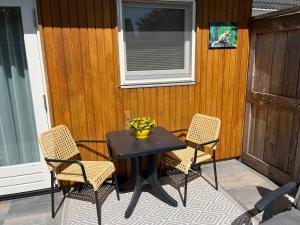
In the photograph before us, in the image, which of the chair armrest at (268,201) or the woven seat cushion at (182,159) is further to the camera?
the woven seat cushion at (182,159)

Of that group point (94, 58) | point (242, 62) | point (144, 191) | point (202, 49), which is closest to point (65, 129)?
point (94, 58)

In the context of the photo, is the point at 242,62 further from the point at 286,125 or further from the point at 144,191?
the point at 144,191

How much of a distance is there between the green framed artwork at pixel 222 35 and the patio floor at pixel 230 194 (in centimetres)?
165

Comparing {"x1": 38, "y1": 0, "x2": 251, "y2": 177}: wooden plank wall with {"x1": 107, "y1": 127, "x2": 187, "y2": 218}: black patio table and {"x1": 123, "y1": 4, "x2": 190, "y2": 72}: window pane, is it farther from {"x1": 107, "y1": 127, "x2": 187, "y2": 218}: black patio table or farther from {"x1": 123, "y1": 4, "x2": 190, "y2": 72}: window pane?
{"x1": 107, "y1": 127, "x2": 187, "y2": 218}: black patio table

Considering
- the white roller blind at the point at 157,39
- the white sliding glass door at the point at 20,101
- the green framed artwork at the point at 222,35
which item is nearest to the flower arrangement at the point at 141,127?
the white roller blind at the point at 157,39

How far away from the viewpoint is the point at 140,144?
7.55ft

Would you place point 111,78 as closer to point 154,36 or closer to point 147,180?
point 154,36

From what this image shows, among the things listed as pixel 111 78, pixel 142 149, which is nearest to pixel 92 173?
pixel 142 149

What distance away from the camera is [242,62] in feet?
10.4

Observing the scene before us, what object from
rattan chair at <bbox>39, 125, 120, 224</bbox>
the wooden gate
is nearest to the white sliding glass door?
rattan chair at <bbox>39, 125, 120, 224</bbox>

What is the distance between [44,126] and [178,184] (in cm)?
169

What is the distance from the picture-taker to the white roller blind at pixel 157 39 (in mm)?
2752

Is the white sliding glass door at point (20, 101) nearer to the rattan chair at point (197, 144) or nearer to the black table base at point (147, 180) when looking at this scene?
the black table base at point (147, 180)

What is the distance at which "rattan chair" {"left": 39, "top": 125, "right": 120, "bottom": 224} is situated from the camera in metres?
2.21
